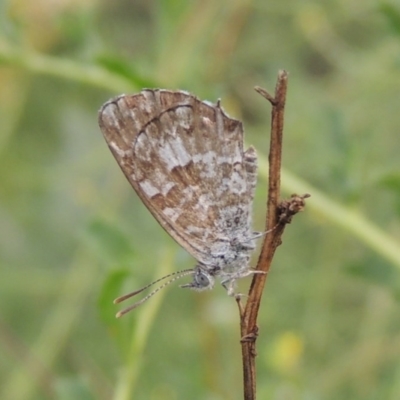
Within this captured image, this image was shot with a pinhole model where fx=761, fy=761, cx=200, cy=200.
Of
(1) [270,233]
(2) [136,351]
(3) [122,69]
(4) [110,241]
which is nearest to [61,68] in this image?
(3) [122,69]

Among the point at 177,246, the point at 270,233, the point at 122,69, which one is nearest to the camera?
the point at 270,233

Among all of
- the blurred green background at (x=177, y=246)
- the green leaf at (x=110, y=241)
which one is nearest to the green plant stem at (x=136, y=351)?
the blurred green background at (x=177, y=246)

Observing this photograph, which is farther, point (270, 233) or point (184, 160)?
point (184, 160)

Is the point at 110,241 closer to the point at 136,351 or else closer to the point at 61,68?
the point at 136,351

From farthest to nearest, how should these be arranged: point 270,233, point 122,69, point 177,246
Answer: point 177,246, point 122,69, point 270,233

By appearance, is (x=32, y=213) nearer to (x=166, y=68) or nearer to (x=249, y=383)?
(x=166, y=68)

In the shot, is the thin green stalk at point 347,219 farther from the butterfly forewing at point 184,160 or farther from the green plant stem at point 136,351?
the green plant stem at point 136,351

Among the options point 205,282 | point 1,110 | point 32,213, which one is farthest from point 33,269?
point 205,282

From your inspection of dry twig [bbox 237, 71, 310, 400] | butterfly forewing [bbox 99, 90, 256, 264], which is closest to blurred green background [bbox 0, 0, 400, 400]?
butterfly forewing [bbox 99, 90, 256, 264]

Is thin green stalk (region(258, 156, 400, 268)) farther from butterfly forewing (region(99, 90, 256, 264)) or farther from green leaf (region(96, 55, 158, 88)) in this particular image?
green leaf (region(96, 55, 158, 88))
